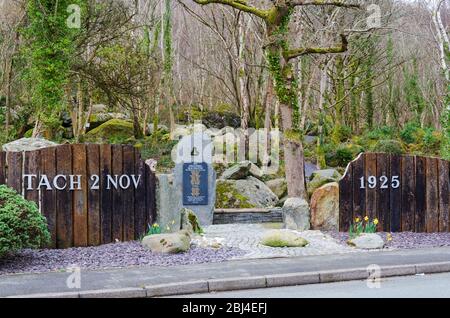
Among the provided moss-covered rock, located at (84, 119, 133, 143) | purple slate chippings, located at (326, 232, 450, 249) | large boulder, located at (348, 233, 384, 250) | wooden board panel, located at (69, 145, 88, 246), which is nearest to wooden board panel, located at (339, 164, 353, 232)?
purple slate chippings, located at (326, 232, 450, 249)

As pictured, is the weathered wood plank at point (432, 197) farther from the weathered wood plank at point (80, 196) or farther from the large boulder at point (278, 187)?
the weathered wood plank at point (80, 196)

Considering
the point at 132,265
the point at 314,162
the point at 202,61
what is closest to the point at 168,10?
the point at 202,61

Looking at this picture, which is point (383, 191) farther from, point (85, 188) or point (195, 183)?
point (85, 188)

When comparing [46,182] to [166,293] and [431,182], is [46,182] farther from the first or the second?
[431,182]

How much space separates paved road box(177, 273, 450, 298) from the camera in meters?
8.30

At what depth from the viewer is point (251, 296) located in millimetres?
8391

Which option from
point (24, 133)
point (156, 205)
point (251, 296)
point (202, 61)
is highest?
point (202, 61)

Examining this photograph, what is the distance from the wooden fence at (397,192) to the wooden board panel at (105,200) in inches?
204

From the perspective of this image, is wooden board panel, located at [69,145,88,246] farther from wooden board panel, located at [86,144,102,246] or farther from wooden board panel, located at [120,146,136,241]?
wooden board panel, located at [120,146,136,241]

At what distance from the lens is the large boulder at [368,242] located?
12.3m

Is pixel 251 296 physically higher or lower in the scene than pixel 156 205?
lower

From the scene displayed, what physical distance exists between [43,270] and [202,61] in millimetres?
34957

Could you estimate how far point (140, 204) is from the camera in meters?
12.6

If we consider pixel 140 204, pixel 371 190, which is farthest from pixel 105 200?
pixel 371 190
